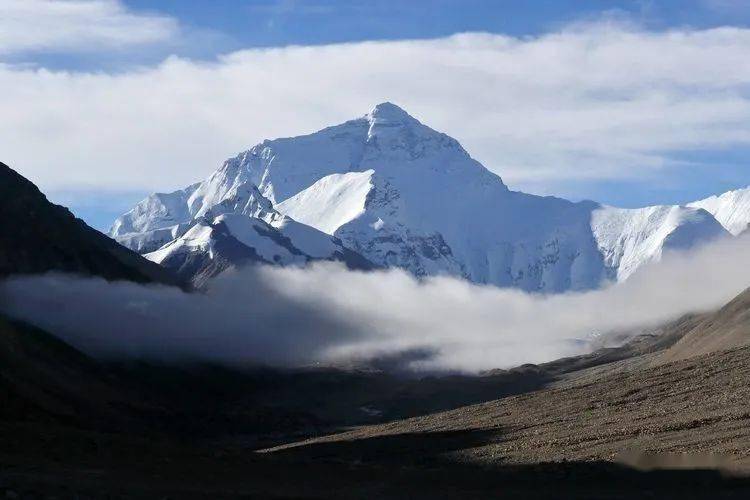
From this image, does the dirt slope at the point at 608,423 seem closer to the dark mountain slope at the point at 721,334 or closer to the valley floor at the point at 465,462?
the valley floor at the point at 465,462

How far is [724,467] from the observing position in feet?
189

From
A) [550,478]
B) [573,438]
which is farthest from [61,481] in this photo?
[573,438]

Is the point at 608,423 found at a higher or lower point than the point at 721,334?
lower

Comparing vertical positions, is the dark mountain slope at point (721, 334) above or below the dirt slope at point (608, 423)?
above

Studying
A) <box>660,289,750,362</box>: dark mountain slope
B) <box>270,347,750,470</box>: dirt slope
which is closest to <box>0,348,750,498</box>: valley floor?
<box>270,347,750,470</box>: dirt slope

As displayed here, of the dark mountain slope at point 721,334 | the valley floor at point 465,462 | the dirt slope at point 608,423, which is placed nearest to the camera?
the valley floor at point 465,462

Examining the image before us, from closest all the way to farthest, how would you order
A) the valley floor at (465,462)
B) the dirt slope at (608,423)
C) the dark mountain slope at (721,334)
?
the valley floor at (465,462)
the dirt slope at (608,423)
the dark mountain slope at (721,334)

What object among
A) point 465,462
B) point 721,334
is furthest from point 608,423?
point 721,334

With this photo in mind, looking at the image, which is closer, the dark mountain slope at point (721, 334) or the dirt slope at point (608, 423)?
the dirt slope at point (608, 423)

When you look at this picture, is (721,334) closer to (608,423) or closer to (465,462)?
(608,423)

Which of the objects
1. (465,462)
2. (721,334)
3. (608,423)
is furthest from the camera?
(721,334)

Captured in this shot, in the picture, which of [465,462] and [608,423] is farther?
[608,423]

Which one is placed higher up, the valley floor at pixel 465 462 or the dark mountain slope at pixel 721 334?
the dark mountain slope at pixel 721 334

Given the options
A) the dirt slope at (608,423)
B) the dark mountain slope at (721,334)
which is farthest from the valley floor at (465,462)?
the dark mountain slope at (721,334)
